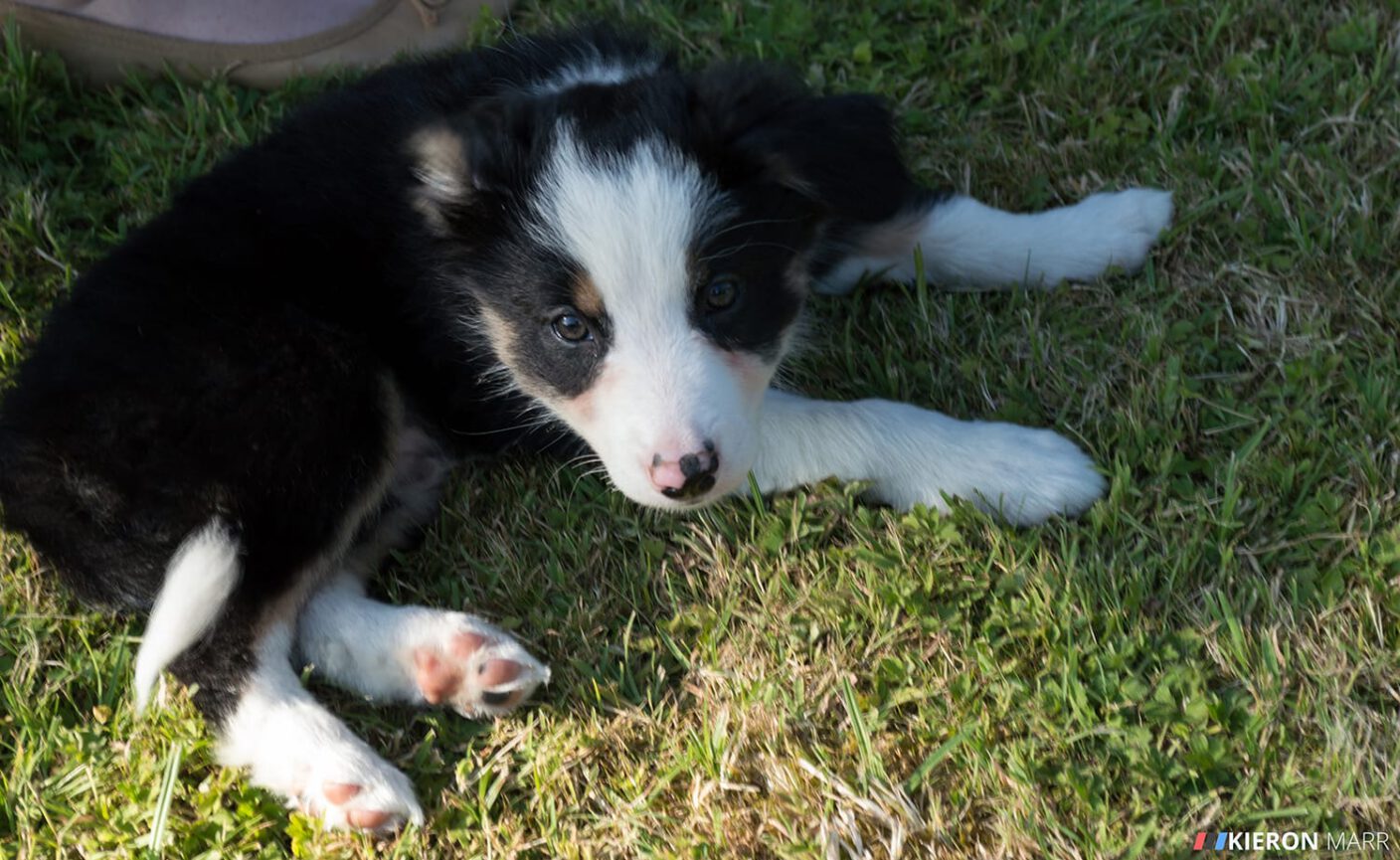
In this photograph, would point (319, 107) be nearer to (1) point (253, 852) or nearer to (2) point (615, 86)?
(2) point (615, 86)

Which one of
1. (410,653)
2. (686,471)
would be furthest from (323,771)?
(686,471)

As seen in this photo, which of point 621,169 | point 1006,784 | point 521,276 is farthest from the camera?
point 521,276

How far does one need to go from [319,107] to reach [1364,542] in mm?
2248

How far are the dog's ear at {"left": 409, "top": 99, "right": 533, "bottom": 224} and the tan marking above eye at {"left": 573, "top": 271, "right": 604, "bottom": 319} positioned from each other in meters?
0.23

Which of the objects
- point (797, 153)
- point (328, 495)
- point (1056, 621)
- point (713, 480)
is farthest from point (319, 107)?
point (1056, 621)

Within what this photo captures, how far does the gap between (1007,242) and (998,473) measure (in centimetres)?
66

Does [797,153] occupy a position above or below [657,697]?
above

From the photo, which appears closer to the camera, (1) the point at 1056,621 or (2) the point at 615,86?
(1) the point at 1056,621

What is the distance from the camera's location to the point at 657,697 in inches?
87.6

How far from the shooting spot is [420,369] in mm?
2588

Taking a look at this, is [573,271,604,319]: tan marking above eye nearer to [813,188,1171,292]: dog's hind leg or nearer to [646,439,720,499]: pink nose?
[646,439,720,499]: pink nose

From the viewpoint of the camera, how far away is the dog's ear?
2.22 m

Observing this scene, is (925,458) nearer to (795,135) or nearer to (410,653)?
(795,135)

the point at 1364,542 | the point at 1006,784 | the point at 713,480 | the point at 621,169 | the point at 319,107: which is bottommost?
the point at 1006,784
